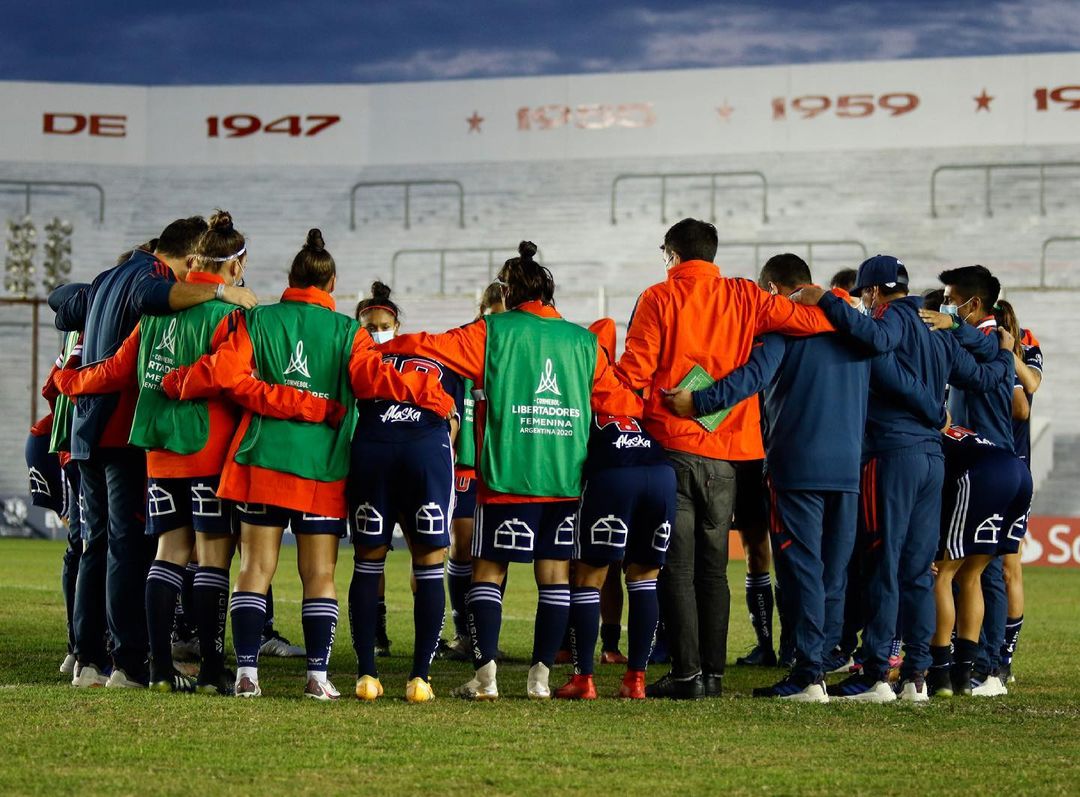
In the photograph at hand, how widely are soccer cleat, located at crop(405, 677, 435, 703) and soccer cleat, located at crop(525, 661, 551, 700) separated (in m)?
0.50

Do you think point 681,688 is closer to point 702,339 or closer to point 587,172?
point 702,339

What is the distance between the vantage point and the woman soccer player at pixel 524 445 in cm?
702

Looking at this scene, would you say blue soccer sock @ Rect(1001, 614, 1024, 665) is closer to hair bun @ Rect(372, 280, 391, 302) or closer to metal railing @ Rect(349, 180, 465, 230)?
hair bun @ Rect(372, 280, 391, 302)

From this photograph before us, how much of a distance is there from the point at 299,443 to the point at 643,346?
166 centimetres

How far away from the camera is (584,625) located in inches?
284

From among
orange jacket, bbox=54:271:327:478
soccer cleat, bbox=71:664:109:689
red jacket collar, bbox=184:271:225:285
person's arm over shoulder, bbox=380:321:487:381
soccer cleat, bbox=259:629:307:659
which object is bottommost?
soccer cleat, bbox=259:629:307:659

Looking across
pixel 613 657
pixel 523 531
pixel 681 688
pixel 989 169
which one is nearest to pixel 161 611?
pixel 523 531

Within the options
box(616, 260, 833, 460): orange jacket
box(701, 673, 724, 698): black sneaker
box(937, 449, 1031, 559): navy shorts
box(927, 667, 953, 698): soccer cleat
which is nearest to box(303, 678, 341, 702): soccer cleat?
box(701, 673, 724, 698): black sneaker

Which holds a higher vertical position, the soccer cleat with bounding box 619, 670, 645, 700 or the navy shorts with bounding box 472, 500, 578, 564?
the navy shorts with bounding box 472, 500, 578, 564

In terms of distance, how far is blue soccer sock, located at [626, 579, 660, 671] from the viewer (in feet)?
23.8

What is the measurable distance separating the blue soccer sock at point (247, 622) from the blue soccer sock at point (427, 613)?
665 millimetres

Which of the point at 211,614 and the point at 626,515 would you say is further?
the point at 626,515

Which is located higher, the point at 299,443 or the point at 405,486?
the point at 299,443

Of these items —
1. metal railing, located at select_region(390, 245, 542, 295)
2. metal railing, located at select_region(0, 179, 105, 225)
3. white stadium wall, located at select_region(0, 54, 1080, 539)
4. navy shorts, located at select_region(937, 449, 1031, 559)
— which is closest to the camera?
navy shorts, located at select_region(937, 449, 1031, 559)
